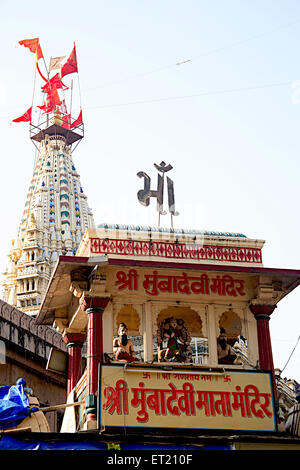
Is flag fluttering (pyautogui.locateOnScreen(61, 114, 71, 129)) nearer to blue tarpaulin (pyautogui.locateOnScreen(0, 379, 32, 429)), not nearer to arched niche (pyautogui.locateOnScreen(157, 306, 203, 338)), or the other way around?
arched niche (pyautogui.locateOnScreen(157, 306, 203, 338))

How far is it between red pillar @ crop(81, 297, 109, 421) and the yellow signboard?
1.55 feet

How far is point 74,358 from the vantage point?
704 inches

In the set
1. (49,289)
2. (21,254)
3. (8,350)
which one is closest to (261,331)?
(49,289)

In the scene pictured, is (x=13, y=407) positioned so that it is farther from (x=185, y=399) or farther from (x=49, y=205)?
(x=49, y=205)

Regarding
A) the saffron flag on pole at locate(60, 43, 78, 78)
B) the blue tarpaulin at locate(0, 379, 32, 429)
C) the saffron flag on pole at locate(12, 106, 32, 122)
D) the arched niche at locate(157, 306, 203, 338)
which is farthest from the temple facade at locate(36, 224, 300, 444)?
the saffron flag on pole at locate(12, 106, 32, 122)

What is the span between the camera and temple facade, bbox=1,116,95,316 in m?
69.1

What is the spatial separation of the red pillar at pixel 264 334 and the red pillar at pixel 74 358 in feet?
15.7

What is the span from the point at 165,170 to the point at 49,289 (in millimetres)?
3861

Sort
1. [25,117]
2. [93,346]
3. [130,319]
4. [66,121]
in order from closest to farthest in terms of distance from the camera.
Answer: [93,346] < [130,319] < [25,117] < [66,121]

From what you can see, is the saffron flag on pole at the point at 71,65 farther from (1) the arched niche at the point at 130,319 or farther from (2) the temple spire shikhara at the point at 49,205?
(1) the arched niche at the point at 130,319

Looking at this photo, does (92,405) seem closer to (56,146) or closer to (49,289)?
(49,289)

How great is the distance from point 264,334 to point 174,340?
6.40ft

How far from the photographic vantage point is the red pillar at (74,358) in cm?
1750

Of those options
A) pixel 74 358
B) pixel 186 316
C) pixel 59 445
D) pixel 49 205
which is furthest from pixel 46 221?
pixel 59 445
